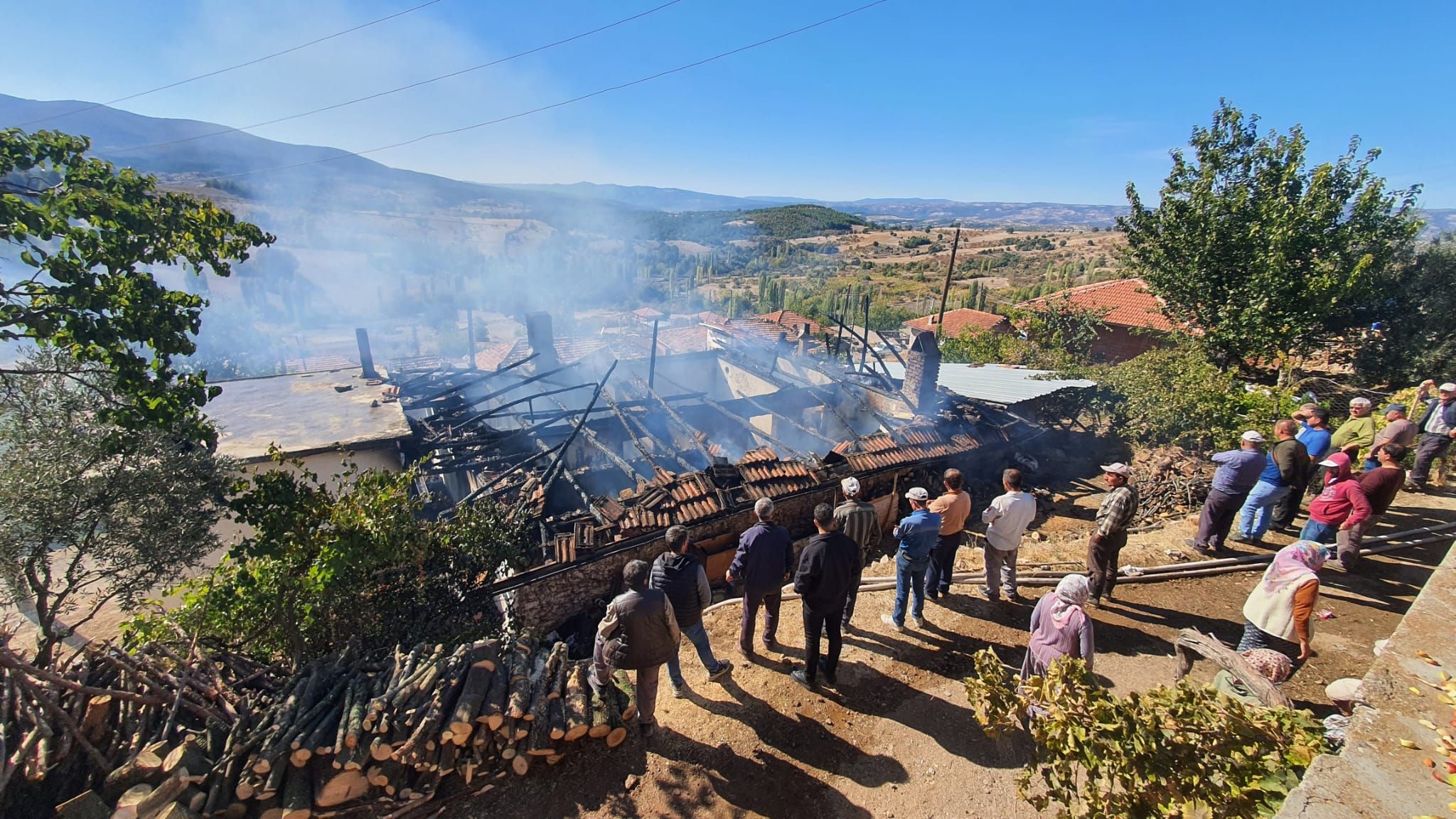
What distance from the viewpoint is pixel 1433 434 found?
308 inches

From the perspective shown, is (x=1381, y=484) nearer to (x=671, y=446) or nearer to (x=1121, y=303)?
(x=671, y=446)

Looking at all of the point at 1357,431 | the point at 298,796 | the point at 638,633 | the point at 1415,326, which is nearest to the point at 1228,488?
the point at 1357,431

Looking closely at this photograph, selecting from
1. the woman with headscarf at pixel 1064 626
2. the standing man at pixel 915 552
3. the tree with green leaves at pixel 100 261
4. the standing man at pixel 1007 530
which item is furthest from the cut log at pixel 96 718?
the standing man at pixel 1007 530

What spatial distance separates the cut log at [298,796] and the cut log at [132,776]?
803 mm

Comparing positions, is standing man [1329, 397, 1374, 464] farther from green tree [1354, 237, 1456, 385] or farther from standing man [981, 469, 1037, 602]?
green tree [1354, 237, 1456, 385]

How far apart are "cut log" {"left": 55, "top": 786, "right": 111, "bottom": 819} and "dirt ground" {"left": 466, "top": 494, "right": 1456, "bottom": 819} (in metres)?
2.10

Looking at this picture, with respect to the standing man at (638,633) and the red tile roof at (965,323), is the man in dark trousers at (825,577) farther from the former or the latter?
the red tile roof at (965,323)

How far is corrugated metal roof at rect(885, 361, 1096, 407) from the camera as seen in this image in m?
12.0

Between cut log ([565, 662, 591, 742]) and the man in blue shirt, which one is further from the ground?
the man in blue shirt

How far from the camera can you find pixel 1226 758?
93.7 inches

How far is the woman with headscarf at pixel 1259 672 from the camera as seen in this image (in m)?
3.21

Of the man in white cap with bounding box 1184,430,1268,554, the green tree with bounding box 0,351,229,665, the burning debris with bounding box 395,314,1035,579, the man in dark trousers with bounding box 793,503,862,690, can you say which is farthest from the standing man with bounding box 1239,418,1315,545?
the green tree with bounding box 0,351,229,665

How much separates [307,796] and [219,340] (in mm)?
36467

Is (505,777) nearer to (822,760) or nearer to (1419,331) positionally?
(822,760)
